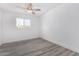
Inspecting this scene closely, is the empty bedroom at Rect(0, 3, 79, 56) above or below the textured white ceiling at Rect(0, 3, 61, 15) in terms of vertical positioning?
below

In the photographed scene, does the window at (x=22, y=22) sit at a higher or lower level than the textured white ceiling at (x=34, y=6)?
lower

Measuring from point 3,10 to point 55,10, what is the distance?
902mm

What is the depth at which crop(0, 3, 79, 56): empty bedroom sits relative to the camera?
1258 millimetres

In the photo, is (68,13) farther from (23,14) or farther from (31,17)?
(23,14)

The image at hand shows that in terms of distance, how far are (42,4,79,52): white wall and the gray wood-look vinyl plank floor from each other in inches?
3.7

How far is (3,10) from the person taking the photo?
1230mm

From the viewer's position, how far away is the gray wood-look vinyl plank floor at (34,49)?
49.9 inches

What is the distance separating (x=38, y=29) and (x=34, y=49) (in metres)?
0.36

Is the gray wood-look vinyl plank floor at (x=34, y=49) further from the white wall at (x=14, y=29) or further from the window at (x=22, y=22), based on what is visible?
the window at (x=22, y=22)

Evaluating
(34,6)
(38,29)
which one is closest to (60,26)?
(38,29)

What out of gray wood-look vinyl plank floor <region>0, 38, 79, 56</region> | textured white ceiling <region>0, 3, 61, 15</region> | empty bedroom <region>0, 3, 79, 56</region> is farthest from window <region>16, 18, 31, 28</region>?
gray wood-look vinyl plank floor <region>0, 38, 79, 56</region>

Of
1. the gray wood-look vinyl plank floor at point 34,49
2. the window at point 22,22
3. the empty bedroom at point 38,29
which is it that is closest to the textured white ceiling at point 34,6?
the empty bedroom at point 38,29

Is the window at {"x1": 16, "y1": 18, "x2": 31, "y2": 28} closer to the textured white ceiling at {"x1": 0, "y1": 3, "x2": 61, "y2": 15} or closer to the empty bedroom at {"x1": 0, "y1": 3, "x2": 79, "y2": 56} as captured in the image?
the empty bedroom at {"x1": 0, "y1": 3, "x2": 79, "y2": 56}

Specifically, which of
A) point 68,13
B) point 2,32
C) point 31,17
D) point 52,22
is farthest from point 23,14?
point 68,13
